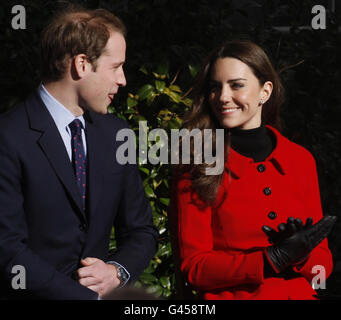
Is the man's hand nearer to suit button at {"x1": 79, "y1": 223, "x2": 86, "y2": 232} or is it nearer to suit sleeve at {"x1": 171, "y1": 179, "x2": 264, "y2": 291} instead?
suit button at {"x1": 79, "y1": 223, "x2": 86, "y2": 232}

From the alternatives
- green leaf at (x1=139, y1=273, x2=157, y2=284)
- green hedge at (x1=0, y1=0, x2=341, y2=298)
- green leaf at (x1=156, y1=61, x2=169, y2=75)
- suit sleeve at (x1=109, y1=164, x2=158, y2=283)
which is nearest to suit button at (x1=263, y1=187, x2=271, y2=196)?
suit sleeve at (x1=109, y1=164, x2=158, y2=283)

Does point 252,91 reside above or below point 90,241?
above

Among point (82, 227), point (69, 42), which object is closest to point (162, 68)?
point (69, 42)

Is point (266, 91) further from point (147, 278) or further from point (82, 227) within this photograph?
point (147, 278)

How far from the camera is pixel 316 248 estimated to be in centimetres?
283

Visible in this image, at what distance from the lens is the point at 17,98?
3791 mm

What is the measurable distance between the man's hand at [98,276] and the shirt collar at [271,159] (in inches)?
26.3

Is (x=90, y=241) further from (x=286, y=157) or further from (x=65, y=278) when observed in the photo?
(x=286, y=157)

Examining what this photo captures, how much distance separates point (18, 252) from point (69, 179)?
0.34m

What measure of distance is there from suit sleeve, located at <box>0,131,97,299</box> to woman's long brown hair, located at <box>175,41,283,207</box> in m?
0.64

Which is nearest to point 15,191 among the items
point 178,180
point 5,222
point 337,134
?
point 5,222

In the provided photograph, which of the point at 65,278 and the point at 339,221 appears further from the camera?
the point at 339,221

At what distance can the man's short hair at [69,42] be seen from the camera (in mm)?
2602

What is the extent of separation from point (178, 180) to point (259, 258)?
1.57 feet
